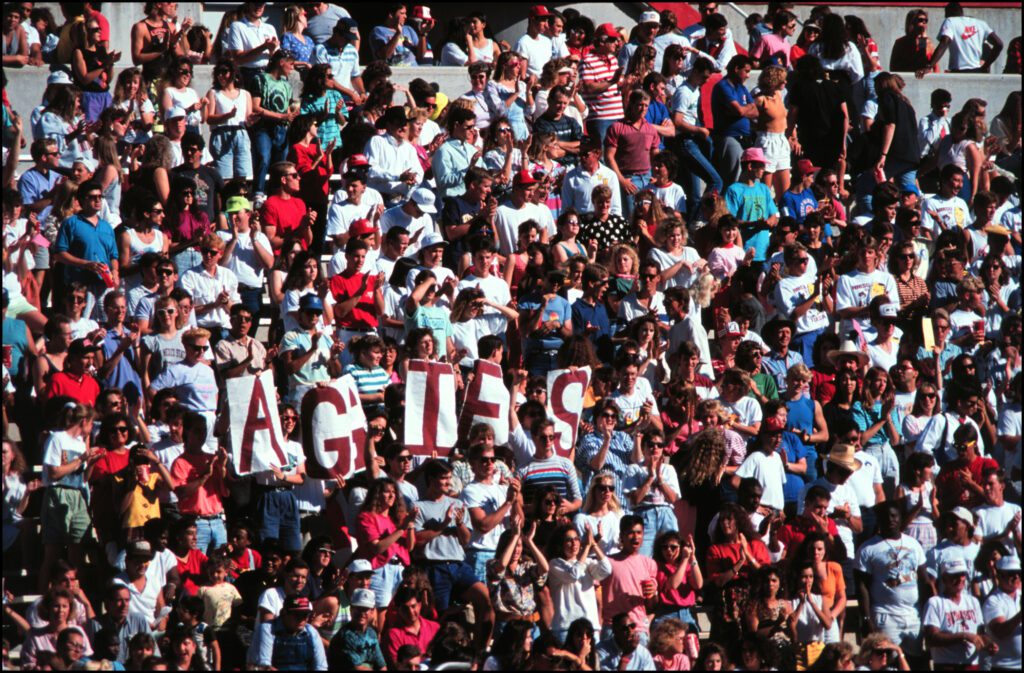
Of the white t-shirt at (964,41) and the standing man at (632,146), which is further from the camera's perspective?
the white t-shirt at (964,41)

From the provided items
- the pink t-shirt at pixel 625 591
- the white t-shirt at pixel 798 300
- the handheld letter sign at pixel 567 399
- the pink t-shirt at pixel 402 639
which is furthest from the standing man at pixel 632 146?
the pink t-shirt at pixel 402 639

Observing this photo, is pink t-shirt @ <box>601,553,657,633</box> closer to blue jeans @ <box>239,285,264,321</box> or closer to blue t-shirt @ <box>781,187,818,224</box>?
blue jeans @ <box>239,285,264,321</box>

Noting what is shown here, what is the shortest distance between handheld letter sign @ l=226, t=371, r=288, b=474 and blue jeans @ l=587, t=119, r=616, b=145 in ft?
16.6

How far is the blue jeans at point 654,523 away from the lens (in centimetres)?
1373

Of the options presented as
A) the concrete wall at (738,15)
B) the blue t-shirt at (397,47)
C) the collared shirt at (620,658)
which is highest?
the concrete wall at (738,15)

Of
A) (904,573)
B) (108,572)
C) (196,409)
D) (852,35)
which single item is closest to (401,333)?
(196,409)

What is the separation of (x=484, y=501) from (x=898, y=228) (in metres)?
5.38

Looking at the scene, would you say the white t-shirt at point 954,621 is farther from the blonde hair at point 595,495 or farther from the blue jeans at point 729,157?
the blue jeans at point 729,157

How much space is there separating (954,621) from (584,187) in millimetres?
4678

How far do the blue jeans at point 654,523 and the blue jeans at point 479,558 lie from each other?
105cm

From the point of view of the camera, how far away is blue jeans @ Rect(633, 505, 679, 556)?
45.0 feet

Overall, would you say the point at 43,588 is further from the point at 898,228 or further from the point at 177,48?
the point at 898,228

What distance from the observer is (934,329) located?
16172mm

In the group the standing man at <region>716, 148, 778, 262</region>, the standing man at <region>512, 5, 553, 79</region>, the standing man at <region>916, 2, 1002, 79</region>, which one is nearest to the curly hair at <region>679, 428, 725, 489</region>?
the standing man at <region>716, 148, 778, 262</region>
